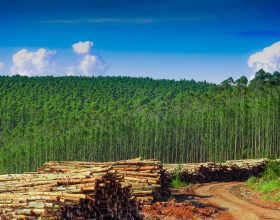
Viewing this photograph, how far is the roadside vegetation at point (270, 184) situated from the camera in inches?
1051

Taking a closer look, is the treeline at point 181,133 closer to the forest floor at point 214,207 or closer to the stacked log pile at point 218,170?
the stacked log pile at point 218,170

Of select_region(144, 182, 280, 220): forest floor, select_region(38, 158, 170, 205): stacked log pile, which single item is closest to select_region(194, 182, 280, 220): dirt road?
select_region(144, 182, 280, 220): forest floor

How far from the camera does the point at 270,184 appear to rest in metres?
28.8

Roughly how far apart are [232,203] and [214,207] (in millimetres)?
1897

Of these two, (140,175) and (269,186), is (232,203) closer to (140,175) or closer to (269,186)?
(269,186)

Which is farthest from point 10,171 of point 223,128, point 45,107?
point 45,107

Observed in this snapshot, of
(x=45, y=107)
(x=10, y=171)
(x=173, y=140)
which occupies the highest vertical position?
(x=45, y=107)

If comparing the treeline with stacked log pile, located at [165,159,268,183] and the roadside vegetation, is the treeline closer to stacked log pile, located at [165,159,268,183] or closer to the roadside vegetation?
stacked log pile, located at [165,159,268,183]

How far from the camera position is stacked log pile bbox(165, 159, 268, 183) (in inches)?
1470

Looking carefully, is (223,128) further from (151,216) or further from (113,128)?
(151,216)

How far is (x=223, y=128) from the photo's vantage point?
75625mm

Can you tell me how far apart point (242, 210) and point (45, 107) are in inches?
5619

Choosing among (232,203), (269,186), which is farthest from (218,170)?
(232,203)

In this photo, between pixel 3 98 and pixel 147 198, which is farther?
pixel 3 98
